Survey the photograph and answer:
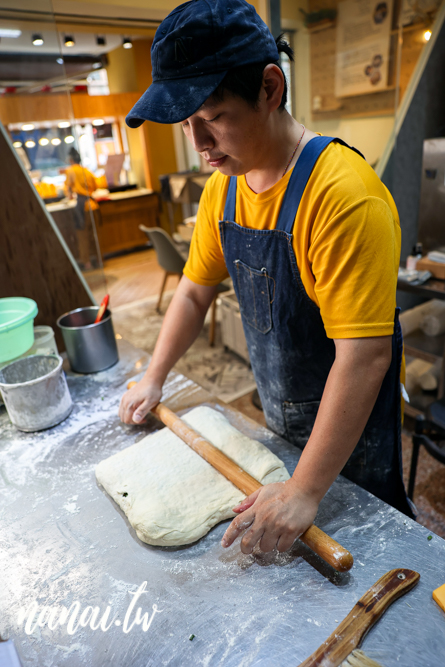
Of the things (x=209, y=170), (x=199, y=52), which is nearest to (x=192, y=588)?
(x=199, y=52)

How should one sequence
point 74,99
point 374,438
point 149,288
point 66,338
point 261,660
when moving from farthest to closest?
point 74,99 → point 149,288 → point 66,338 → point 374,438 → point 261,660

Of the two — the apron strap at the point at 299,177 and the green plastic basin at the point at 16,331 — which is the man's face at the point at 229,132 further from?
the green plastic basin at the point at 16,331

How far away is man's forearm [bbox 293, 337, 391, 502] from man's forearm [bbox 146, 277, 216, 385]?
0.53 m

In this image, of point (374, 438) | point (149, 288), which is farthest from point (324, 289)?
point (149, 288)

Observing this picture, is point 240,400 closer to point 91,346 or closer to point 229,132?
point 91,346

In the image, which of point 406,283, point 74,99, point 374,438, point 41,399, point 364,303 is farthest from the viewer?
point 74,99

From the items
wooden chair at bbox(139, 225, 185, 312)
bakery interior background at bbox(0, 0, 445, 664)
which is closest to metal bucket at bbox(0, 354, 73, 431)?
bakery interior background at bbox(0, 0, 445, 664)

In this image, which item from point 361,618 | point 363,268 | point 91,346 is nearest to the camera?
Result: point 361,618

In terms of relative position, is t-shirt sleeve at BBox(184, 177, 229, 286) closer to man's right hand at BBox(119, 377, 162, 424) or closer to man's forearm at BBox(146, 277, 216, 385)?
man's forearm at BBox(146, 277, 216, 385)

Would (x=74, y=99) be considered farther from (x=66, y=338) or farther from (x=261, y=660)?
(x=261, y=660)

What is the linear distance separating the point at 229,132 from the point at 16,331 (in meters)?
0.83

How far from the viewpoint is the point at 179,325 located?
1192 mm

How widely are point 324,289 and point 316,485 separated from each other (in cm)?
34

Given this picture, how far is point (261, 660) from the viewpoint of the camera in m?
0.60
